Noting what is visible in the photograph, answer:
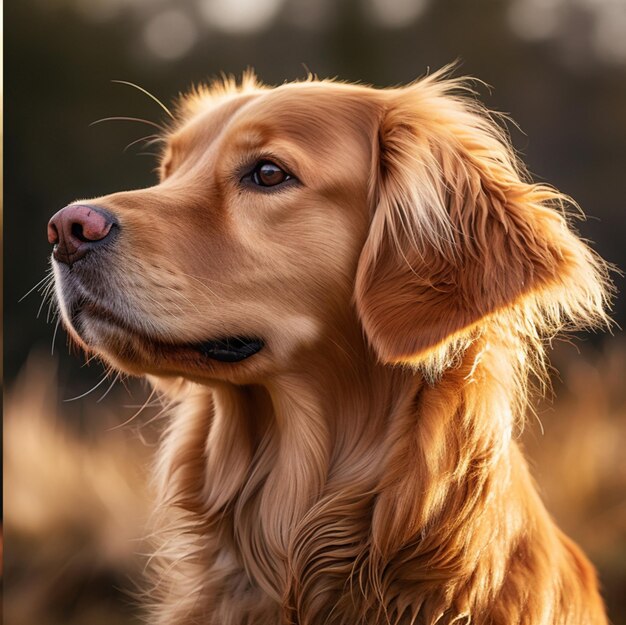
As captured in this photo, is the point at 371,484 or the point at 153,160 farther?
the point at 153,160

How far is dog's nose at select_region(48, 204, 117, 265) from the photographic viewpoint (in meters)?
1.87

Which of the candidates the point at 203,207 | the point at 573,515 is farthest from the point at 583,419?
the point at 203,207

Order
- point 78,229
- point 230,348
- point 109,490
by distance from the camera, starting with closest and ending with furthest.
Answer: point 78,229 → point 230,348 → point 109,490

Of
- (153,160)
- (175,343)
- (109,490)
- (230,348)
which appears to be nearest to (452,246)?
(230,348)

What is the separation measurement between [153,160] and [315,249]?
304cm

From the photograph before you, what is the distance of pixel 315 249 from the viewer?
6.70 feet

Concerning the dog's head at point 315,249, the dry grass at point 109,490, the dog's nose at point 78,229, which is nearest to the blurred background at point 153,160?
the dry grass at point 109,490

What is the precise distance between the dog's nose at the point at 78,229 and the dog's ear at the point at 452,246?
0.64 m

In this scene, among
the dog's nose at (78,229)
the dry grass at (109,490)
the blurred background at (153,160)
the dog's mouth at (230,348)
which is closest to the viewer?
the dog's nose at (78,229)

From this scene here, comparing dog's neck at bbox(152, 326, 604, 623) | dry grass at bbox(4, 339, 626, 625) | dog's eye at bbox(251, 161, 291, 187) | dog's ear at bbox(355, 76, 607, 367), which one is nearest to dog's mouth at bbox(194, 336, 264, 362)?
dog's neck at bbox(152, 326, 604, 623)

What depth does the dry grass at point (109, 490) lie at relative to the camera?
360 cm

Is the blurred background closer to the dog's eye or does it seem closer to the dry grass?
the dry grass

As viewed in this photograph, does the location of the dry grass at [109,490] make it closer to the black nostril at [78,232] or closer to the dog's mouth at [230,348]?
the dog's mouth at [230,348]

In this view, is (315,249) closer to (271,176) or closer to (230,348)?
(271,176)
